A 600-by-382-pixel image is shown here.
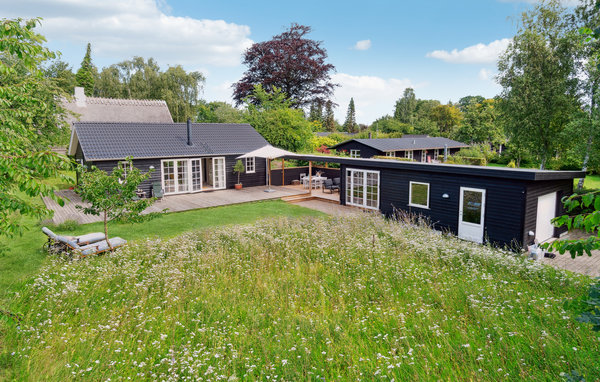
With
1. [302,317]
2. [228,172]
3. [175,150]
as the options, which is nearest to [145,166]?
[175,150]

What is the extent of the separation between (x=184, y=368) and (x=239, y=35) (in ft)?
144

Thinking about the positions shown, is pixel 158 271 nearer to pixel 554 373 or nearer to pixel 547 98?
pixel 554 373

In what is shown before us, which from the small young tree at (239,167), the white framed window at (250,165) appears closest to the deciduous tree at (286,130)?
the white framed window at (250,165)

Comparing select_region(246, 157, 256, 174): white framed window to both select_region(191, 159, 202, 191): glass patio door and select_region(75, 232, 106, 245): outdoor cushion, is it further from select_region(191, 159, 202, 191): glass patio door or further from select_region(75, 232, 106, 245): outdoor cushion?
select_region(75, 232, 106, 245): outdoor cushion

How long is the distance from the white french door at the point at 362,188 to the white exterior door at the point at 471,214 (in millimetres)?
3655

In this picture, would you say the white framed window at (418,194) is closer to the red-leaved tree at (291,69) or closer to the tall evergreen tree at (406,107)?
the red-leaved tree at (291,69)

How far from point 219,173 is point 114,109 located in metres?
17.3

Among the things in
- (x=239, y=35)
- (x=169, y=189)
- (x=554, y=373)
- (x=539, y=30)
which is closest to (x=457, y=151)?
(x=539, y=30)

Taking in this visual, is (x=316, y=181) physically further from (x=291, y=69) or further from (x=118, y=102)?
(x=118, y=102)

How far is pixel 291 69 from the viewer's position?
123ft

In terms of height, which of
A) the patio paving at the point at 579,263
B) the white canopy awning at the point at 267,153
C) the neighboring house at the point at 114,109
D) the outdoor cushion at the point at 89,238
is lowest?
the patio paving at the point at 579,263

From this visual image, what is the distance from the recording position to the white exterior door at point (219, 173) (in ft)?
63.2

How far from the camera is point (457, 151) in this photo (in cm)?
4012

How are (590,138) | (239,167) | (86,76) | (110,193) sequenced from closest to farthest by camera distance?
(110,193)
(590,138)
(239,167)
(86,76)
